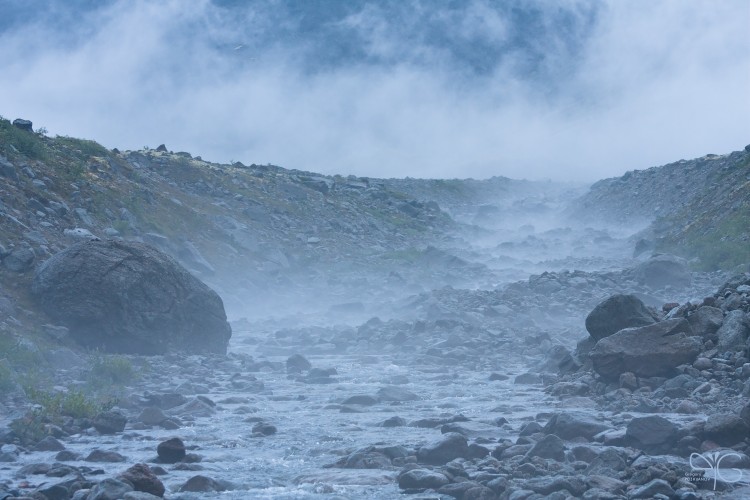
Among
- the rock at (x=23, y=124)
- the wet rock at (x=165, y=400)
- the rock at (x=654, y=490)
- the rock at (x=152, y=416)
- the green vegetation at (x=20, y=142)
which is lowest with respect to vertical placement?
the rock at (x=654, y=490)

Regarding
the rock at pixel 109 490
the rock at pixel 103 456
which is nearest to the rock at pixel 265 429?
the rock at pixel 103 456

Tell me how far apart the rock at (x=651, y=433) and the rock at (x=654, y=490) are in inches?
72.4

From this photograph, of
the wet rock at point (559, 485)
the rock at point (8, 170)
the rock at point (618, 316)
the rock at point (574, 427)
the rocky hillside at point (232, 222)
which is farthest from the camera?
the rocky hillside at point (232, 222)

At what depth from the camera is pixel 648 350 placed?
44.4ft

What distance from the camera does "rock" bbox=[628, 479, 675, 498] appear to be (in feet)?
26.1

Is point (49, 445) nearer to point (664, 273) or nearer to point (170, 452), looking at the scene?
point (170, 452)

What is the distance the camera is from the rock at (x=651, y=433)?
9883 mm

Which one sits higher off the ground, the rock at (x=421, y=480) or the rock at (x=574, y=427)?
the rock at (x=574, y=427)

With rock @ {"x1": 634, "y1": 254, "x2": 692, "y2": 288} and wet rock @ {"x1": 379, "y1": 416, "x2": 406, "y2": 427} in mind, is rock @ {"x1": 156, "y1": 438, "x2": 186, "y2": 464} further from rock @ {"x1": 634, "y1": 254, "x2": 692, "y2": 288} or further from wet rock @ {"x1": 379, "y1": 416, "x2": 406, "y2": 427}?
rock @ {"x1": 634, "y1": 254, "x2": 692, "y2": 288}

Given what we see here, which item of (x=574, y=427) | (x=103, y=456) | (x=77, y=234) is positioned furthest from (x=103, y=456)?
(x=77, y=234)

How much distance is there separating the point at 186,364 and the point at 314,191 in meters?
30.4

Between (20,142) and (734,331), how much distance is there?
20.1m

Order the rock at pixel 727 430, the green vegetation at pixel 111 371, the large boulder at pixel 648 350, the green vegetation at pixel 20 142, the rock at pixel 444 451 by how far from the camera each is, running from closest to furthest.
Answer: the rock at pixel 727 430
the rock at pixel 444 451
the large boulder at pixel 648 350
the green vegetation at pixel 111 371
the green vegetation at pixel 20 142

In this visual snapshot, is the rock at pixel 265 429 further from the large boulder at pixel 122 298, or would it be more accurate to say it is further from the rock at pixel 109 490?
the large boulder at pixel 122 298
